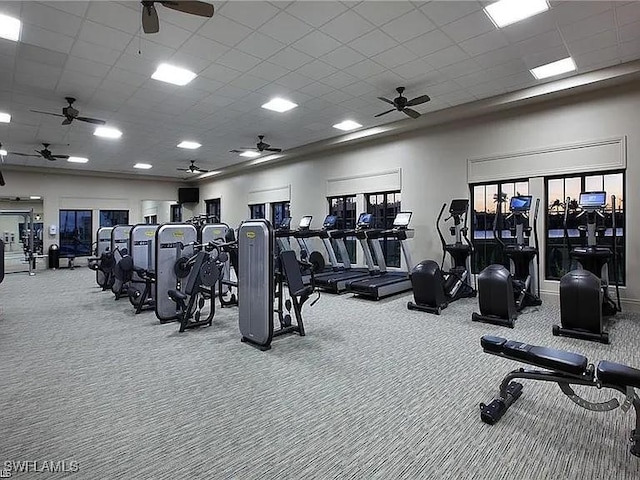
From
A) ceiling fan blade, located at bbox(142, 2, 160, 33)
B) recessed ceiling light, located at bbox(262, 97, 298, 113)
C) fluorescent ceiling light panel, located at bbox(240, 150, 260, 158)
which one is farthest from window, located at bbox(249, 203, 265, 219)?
ceiling fan blade, located at bbox(142, 2, 160, 33)

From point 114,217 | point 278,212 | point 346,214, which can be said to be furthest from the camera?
point 114,217

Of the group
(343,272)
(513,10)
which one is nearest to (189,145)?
(343,272)

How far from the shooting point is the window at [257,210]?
12.5 metres

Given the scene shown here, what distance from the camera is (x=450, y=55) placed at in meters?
4.88

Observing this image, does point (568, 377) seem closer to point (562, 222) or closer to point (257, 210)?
point (562, 222)

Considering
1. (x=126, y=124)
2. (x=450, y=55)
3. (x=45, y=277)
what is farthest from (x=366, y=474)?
(x=45, y=277)

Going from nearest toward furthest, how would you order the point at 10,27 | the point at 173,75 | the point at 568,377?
the point at 568,377 → the point at 10,27 → the point at 173,75

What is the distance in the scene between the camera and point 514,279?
5.68 meters

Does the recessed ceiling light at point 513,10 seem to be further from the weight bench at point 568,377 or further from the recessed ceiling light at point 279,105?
the recessed ceiling light at point 279,105

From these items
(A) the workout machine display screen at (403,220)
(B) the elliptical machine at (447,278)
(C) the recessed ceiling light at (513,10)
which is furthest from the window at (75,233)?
(C) the recessed ceiling light at (513,10)

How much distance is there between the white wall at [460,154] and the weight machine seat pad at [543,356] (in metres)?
4.45

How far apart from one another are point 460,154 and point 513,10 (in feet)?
11.7

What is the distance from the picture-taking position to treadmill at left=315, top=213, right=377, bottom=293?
285 inches

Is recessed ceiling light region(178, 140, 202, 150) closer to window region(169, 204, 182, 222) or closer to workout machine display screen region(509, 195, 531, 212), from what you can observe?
window region(169, 204, 182, 222)
